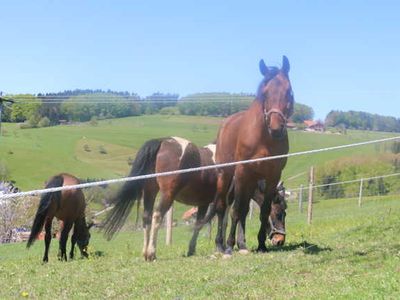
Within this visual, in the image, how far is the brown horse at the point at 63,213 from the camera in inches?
393

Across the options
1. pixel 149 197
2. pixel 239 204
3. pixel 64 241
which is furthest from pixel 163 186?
pixel 64 241

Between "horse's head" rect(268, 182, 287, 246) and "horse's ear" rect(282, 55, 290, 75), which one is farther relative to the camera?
"horse's head" rect(268, 182, 287, 246)

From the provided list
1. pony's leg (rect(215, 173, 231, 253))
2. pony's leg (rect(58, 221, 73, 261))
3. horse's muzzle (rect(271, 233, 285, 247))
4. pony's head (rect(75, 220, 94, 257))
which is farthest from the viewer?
pony's head (rect(75, 220, 94, 257))

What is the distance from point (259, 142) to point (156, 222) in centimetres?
187

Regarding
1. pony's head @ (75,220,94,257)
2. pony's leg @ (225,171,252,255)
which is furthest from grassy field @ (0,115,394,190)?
pony's leg @ (225,171,252,255)

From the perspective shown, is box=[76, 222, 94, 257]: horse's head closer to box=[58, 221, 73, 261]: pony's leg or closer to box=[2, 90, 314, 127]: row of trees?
box=[58, 221, 73, 261]: pony's leg

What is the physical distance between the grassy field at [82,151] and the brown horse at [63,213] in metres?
18.1

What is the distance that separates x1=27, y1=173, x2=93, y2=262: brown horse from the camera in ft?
32.8

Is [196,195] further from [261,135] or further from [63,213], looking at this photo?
[63,213]

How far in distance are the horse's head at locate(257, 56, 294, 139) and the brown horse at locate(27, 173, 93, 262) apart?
4.70 metres

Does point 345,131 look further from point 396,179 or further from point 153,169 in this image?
point 396,179

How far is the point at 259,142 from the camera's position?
283 inches

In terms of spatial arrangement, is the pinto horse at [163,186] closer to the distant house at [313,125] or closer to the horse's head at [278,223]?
the horse's head at [278,223]

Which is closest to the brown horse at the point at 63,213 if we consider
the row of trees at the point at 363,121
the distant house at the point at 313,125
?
the distant house at the point at 313,125
